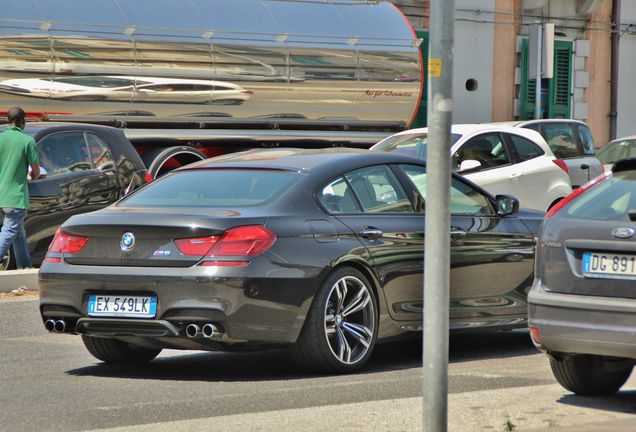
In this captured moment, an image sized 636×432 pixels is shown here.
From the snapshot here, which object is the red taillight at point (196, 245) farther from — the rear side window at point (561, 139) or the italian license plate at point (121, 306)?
the rear side window at point (561, 139)

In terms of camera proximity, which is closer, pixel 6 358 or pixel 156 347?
pixel 156 347

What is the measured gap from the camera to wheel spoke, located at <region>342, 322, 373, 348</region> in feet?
29.8

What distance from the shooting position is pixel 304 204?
30.0 feet

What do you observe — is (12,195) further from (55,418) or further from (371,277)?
(55,418)

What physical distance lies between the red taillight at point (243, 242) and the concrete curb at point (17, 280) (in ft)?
18.1

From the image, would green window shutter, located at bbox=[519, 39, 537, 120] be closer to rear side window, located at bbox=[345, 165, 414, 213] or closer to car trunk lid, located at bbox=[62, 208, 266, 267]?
rear side window, located at bbox=[345, 165, 414, 213]

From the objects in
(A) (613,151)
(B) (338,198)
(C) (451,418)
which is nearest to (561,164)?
(A) (613,151)

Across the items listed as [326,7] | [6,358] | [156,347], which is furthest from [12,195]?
[326,7]

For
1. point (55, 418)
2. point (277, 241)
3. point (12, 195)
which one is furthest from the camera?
point (12, 195)

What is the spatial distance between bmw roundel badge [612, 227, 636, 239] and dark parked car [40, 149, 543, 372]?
191cm

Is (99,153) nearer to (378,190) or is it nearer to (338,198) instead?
(378,190)

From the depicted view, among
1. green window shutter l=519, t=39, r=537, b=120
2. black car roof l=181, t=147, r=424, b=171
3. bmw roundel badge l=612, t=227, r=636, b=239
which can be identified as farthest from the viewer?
green window shutter l=519, t=39, r=537, b=120

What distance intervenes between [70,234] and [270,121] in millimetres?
12110

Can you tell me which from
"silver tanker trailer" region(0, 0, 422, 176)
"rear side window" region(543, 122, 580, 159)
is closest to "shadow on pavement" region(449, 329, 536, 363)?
"silver tanker trailer" region(0, 0, 422, 176)
